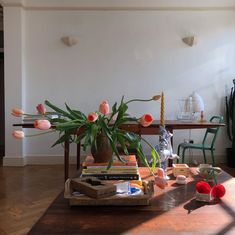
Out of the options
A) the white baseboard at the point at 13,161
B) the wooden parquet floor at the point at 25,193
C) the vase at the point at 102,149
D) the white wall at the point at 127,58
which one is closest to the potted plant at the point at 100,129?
the vase at the point at 102,149

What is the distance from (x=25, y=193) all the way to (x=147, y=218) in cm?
279

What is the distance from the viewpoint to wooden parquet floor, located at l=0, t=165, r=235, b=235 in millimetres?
2729

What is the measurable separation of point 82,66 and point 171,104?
63.8 inches

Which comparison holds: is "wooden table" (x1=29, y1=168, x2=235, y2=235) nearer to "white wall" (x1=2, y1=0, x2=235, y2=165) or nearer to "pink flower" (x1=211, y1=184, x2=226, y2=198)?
"pink flower" (x1=211, y1=184, x2=226, y2=198)

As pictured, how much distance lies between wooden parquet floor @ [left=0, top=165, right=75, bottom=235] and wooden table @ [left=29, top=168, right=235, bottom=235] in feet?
5.13

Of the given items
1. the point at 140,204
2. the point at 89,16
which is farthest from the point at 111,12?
the point at 140,204

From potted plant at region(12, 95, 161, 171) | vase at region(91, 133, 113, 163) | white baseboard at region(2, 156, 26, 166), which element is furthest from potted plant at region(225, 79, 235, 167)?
vase at region(91, 133, 113, 163)

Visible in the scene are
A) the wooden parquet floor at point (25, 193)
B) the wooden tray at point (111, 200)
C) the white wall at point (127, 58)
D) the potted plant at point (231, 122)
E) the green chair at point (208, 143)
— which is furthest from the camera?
the white wall at point (127, 58)

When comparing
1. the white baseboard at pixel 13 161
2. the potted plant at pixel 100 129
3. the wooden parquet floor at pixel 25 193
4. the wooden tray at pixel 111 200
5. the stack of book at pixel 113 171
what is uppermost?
the potted plant at pixel 100 129

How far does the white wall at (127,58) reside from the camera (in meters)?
5.18

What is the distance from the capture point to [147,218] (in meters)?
1.12

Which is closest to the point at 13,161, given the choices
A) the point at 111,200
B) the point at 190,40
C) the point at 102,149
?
the point at 190,40

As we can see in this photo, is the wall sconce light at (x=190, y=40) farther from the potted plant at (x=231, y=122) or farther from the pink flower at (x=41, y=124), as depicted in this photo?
the pink flower at (x=41, y=124)

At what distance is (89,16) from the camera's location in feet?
17.0
